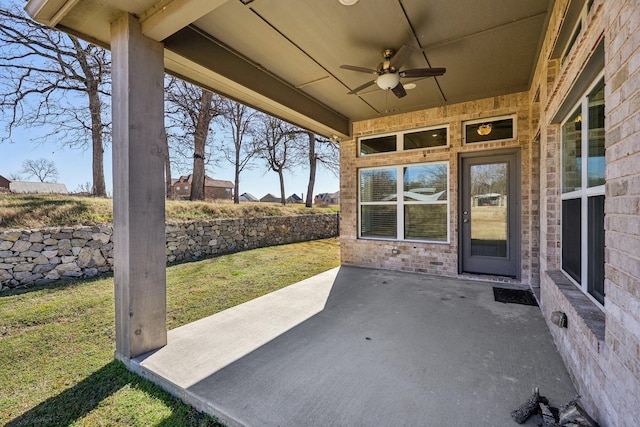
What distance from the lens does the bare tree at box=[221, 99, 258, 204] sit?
610 inches

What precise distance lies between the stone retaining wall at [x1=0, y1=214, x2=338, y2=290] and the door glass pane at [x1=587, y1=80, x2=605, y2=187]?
762 cm

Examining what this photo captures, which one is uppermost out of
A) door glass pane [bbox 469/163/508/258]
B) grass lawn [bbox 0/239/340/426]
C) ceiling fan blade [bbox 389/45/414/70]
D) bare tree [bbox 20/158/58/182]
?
bare tree [bbox 20/158/58/182]

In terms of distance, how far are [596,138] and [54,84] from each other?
13.0m

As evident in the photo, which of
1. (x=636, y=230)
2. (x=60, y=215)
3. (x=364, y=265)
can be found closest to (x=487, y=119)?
(x=364, y=265)

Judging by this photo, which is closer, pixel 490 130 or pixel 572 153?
pixel 572 153

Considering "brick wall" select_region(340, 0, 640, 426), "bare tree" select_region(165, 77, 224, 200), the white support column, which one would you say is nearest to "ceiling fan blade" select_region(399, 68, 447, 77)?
"brick wall" select_region(340, 0, 640, 426)

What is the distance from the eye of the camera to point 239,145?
16422 mm

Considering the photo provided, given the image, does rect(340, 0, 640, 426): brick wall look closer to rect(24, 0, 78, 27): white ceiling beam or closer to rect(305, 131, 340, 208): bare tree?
rect(24, 0, 78, 27): white ceiling beam

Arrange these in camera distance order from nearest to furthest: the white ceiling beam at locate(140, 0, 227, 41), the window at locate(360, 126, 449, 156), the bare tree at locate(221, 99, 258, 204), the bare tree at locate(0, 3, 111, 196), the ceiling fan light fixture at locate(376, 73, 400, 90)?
the white ceiling beam at locate(140, 0, 227, 41), the ceiling fan light fixture at locate(376, 73, 400, 90), the window at locate(360, 126, 449, 156), the bare tree at locate(0, 3, 111, 196), the bare tree at locate(221, 99, 258, 204)

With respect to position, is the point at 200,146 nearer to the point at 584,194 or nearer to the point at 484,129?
the point at 484,129

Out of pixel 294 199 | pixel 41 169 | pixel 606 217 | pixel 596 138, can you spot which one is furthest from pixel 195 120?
pixel 294 199

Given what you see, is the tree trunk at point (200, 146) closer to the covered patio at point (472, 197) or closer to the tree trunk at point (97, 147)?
the tree trunk at point (97, 147)

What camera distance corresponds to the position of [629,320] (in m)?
1.27

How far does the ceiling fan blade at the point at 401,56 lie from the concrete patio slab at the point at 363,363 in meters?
3.04
